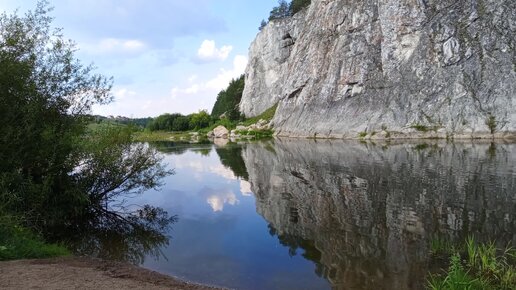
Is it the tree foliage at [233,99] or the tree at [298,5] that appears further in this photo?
the tree foliage at [233,99]

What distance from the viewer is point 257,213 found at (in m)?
23.0

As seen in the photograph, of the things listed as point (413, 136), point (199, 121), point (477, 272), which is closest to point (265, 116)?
point (199, 121)

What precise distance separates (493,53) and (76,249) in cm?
6138

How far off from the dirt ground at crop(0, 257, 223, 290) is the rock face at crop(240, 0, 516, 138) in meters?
54.7

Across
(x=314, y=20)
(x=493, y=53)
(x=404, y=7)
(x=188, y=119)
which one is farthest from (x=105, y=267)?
(x=188, y=119)

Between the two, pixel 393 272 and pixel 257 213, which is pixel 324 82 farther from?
pixel 393 272

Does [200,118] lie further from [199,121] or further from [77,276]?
[77,276]

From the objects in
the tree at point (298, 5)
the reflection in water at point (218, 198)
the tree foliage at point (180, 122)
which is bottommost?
the reflection in water at point (218, 198)

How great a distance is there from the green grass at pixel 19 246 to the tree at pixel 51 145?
121 cm

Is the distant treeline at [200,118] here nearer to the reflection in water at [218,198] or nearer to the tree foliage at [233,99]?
the tree foliage at [233,99]

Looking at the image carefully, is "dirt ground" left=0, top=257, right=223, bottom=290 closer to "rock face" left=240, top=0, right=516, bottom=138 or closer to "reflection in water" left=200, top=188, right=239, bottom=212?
"reflection in water" left=200, top=188, right=239, bottom=212

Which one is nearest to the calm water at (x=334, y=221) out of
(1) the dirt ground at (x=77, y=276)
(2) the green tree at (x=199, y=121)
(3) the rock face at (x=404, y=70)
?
(1) the dirt ground at (x=77, y=276)

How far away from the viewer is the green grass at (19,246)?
40.1ft

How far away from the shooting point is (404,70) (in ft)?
232
